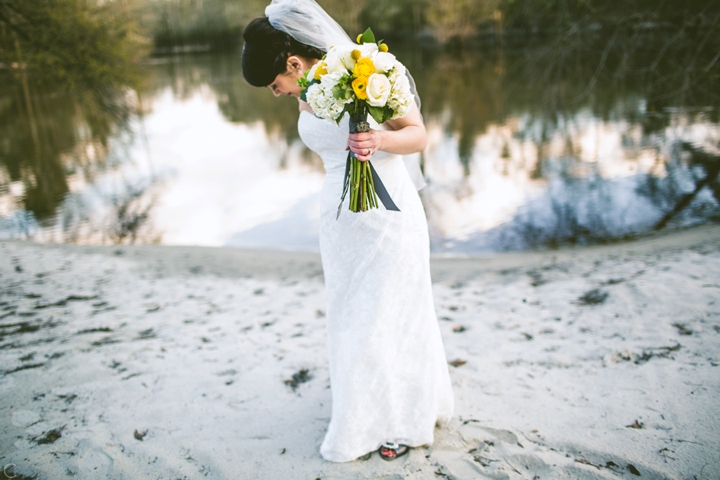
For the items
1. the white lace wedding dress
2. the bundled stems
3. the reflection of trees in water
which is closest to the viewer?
the bundled stems

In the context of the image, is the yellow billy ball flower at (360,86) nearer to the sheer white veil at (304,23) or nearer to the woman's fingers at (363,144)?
the woman's fingers at (363,144)

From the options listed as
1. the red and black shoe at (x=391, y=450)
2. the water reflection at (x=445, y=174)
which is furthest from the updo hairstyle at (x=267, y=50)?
the water reflection at (x=445, y=174)

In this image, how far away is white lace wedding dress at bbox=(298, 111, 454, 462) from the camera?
2371 mm

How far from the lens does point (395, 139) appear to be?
2.14 metres

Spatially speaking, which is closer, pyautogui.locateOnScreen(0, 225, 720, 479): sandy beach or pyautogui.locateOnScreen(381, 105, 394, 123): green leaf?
pyautogui.locateOnScreen(381, 105, 394, 123): green leaf

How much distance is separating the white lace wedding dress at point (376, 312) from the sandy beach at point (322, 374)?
209 millimetres

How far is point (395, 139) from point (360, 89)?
29cm

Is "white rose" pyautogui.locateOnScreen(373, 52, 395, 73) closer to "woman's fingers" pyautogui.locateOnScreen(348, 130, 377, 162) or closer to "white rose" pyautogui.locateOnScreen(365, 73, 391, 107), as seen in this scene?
"white rose" pyautogui.locateOnScreen(365, 73, 391, 107)

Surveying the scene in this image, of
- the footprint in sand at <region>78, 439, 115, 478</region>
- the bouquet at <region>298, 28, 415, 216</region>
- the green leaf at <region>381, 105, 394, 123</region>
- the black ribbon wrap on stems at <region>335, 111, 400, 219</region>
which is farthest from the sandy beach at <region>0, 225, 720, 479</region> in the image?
the green leaf at <region>381, 105, 394, 123</region>

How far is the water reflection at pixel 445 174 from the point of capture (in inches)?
312

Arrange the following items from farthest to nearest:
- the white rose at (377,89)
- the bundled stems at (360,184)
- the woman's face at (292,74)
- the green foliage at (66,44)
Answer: the green foliage at (66,44) < the woman's face at (292,74) < the bundled stems at (360,184) < the white rose at (377,89)

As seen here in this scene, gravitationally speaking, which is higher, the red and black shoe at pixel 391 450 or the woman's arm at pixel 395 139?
the woman's arm at pixel 395 139

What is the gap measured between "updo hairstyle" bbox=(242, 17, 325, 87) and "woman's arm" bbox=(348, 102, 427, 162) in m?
0.65

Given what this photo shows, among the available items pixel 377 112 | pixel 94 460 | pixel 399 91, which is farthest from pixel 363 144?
pixel 94 460
